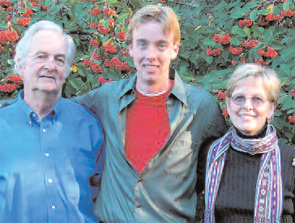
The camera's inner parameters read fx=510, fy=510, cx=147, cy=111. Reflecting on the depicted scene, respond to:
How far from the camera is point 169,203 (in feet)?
8.34

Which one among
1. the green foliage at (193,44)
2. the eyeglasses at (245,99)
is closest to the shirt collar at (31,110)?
the green foliage at (193,44)

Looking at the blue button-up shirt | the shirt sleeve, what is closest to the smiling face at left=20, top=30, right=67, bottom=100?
the blue button-up shirt

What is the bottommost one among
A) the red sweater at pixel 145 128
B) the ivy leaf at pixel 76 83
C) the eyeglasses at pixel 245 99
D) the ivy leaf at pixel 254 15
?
the red sweater at pixel 145 128

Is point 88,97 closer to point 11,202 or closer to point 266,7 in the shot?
point 11,202

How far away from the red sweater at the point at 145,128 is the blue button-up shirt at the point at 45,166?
0.78 feet

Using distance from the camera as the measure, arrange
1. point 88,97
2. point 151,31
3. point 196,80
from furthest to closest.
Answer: point 196,80
point 88,97
point 151,31

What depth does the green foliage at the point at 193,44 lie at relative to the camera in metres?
3.13

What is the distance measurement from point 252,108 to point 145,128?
0.54 meters

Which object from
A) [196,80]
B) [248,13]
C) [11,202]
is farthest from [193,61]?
[11,202]

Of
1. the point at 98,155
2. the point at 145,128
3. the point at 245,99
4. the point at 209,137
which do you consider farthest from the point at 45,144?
the point at 245,99

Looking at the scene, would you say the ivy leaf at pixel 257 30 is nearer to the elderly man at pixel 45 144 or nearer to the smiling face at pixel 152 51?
the smiling face at pixel 152 51

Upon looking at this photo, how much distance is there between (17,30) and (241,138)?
70.3 inches

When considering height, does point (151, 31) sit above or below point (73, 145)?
above

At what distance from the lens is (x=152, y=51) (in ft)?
8.30
